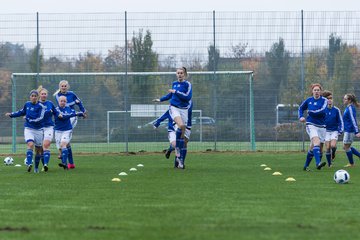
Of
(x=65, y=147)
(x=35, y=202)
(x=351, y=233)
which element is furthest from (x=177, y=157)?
(x=351, y=233)

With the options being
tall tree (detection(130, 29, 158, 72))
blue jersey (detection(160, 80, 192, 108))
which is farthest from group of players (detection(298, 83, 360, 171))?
tall tree (detection(130, 29, 158, 72))

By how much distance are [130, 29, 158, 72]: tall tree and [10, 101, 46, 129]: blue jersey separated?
11070 mm

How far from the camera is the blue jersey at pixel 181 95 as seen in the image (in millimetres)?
18609

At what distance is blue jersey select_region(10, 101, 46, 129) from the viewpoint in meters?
17.7

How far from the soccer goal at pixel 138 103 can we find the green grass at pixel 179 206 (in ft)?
39.6

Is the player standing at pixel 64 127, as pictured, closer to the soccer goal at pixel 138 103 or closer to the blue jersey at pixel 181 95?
the blue jersey at pixel 181 95

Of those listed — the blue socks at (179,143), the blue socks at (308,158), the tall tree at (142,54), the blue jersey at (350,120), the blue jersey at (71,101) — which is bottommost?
the blue socks at (308,158)

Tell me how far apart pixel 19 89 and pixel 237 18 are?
829cm

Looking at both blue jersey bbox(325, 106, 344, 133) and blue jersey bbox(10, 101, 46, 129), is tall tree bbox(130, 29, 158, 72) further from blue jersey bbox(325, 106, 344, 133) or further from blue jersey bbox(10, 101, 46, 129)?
blue jersey bbox(10, 101, 46, 129)

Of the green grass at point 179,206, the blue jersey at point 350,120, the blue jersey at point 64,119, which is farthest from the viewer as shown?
the blue jersey at point 350,120

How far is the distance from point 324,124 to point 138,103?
39.1 ft

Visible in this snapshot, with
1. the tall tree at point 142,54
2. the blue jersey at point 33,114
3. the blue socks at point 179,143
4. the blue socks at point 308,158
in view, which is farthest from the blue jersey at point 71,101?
the tall tree at point 142,54

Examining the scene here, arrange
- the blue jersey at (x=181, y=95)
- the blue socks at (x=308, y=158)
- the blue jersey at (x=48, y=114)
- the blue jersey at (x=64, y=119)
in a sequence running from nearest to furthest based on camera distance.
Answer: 1. the blue socks at (x=308, y=158)
2. the blue jersey at (x=48, y=114)
3. the blue jersey at (x=181, y=95)
4. the blue jersey at (x=64, y=119)

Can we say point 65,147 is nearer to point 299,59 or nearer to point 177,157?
point 177,157
